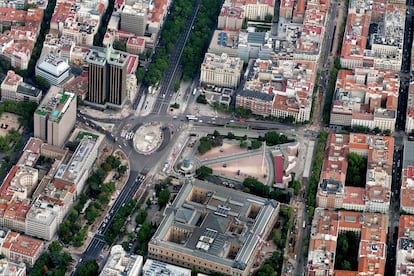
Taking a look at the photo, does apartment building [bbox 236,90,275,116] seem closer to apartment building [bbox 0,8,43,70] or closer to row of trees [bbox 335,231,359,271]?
row of trees [bbox 335,231,359,271]

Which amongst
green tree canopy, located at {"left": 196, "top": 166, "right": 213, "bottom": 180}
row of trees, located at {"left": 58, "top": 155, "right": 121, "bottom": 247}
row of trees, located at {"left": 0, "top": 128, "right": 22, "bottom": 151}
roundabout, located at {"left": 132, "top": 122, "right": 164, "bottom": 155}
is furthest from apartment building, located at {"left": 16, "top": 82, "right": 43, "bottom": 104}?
green tree canopy, located at {"left": 196, "top": 166, "right": 213, "bottom": 180}

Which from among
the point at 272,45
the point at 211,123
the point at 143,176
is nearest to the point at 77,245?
the point at 143,176

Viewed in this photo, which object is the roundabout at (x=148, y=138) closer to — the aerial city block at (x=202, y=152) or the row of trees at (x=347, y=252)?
the aerial city block at (x=202, y=152)

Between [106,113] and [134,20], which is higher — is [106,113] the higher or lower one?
the lower one

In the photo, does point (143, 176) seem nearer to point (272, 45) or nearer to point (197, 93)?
point (197, 93)

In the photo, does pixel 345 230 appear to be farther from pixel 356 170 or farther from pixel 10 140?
pixel 10 140

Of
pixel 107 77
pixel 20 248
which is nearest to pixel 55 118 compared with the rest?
pixel 107 77

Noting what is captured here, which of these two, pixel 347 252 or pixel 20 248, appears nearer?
pixel 20 248
